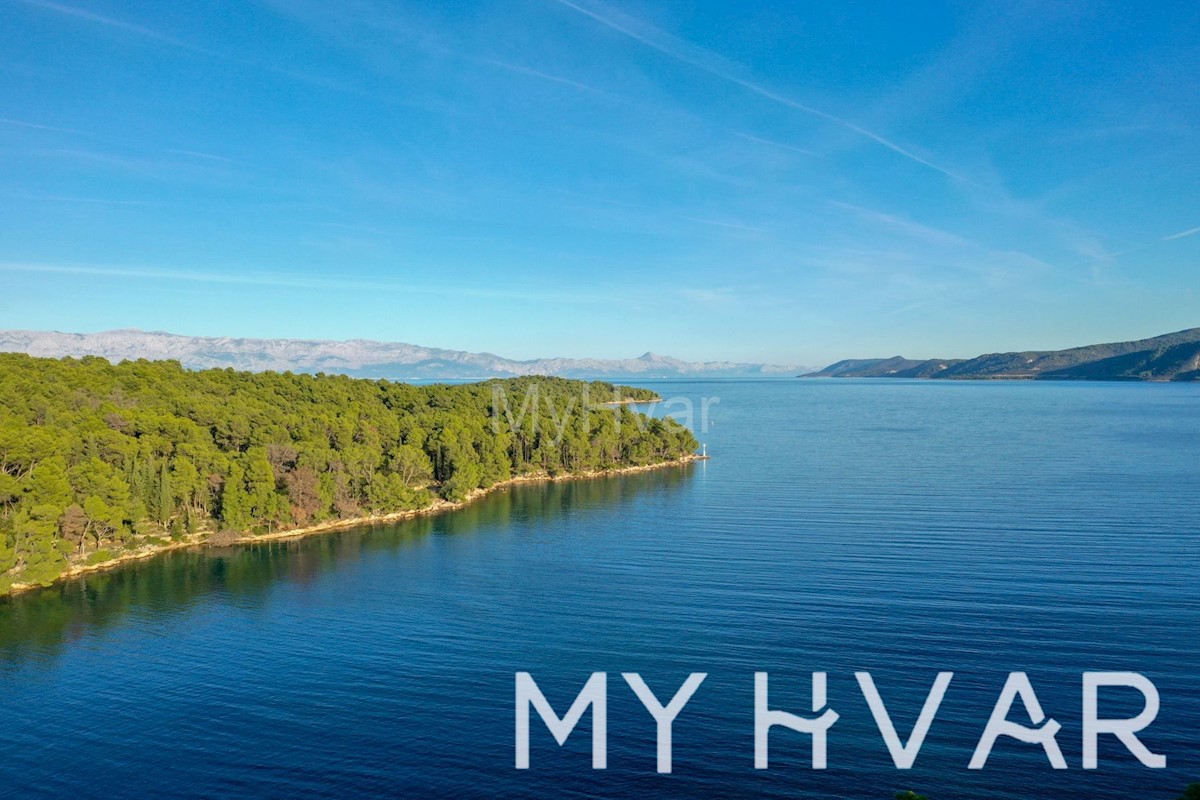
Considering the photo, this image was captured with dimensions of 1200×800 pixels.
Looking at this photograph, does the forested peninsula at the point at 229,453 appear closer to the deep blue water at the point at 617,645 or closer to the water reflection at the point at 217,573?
the water reflection at the point at 217,573

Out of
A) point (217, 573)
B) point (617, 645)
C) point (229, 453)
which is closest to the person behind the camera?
point (617, 645)

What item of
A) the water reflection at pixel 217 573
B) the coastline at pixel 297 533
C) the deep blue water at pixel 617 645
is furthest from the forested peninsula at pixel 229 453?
the deep blue water at pixel 617 645

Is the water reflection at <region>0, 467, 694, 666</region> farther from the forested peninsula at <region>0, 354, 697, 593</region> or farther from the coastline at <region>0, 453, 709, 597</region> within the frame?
the forested peninsula at <region>0, 354, 697, 593</region>

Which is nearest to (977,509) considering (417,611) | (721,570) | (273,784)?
(721,570)

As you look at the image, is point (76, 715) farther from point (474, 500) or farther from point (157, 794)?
point (474, 500)

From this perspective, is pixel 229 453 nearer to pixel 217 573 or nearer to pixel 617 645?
pixel 217 573

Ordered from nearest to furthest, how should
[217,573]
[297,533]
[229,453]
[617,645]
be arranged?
1. [617,645]
2. [217,573]
3. [297,533]
4. [229,453]

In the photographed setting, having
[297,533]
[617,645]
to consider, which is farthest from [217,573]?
[617,645]
